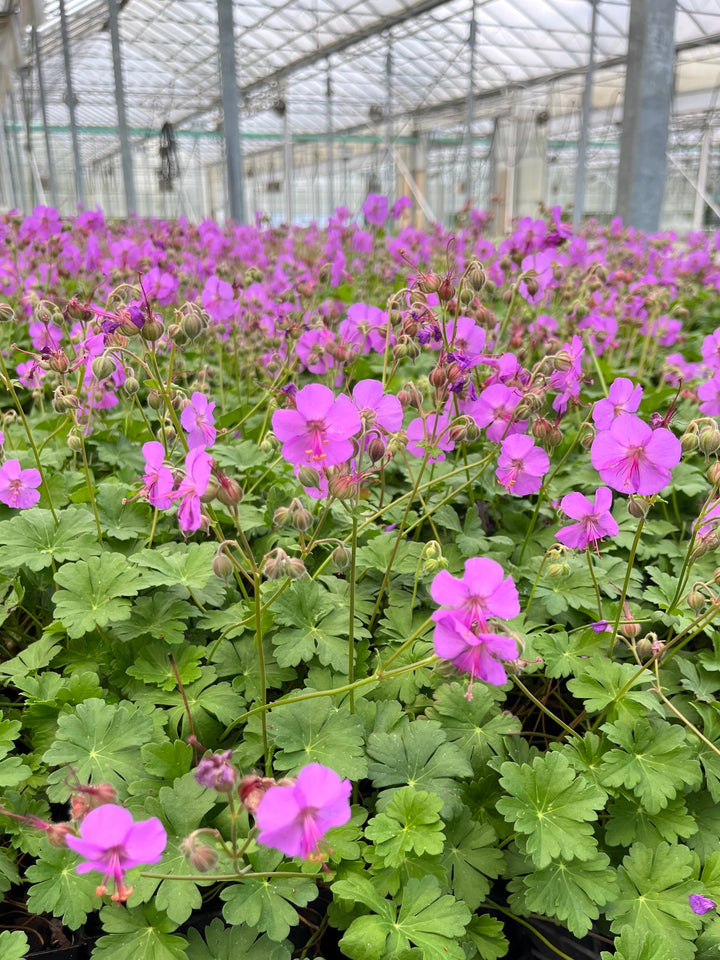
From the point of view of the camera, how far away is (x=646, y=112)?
7.02 meters

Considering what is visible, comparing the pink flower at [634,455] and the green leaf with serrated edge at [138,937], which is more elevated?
the pink flower at [634,455]

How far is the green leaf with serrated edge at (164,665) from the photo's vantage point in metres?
1.34

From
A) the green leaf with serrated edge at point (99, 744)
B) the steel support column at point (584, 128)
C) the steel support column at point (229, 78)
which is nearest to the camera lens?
the green leaf with serrated edge at point (99, 744)

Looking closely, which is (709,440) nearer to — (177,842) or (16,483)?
(177,842)

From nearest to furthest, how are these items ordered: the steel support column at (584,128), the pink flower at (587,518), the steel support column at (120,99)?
1. the pink flower at (587,518)
2. the steel support column at (120,99)
3. the steel support column at (584,128)

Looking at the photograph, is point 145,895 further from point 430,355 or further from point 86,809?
point 430,355

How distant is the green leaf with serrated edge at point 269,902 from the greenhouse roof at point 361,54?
1152 centimetres

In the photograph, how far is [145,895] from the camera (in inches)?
40.4

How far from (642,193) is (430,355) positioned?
5.39 m

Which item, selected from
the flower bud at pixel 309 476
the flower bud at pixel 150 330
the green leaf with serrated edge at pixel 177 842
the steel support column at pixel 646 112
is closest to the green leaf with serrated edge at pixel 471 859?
the green leaf with serrated edge at pixel 177 842

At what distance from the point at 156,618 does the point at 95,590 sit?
129 millimetres

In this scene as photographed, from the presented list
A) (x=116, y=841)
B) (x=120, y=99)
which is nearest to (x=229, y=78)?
(x=120, y=99)

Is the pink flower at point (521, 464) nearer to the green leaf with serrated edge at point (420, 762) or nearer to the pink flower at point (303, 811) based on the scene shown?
the green leaf with serrated edge at point (420, 762)

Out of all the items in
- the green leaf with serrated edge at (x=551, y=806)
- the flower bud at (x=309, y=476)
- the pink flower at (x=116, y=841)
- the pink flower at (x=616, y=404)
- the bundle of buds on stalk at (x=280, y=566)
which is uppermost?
the pink flower at (x=616, y=404)
